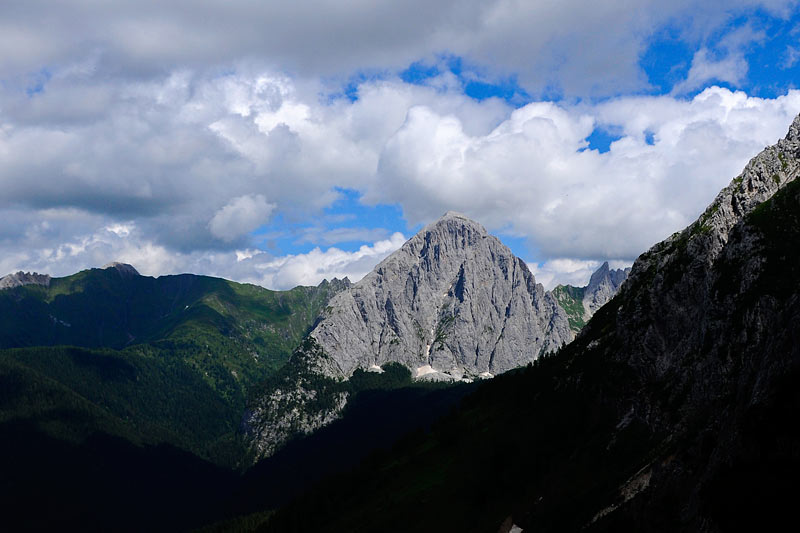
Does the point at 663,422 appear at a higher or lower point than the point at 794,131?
lower

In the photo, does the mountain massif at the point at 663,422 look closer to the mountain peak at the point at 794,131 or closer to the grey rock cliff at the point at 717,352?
the grey rock cliff at the point at 717,352

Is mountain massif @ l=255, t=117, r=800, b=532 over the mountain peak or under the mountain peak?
under

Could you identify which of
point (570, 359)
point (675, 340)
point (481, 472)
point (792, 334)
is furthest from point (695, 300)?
point (792, 334)

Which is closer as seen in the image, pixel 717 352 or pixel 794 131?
pixel 717 352

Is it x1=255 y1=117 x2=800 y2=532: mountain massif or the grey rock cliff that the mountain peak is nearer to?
the grey rock cliff

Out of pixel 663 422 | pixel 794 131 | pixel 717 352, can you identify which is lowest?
pixel 663 422

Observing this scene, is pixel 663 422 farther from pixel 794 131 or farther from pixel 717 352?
pixel 794 131

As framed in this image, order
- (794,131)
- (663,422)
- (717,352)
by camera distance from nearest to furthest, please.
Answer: (663,422) < (717,352) < (794,131)

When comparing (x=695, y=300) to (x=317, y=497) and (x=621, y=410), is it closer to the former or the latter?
(x=621, y=410)

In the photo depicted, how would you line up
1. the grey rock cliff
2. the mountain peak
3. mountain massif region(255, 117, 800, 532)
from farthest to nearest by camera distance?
1. the mountain peak
2. mountain massif region(255, 117, 800, 532)
3. the grey rock cliff

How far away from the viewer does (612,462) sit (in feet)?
275

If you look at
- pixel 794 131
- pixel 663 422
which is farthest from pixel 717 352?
pixel 794 131

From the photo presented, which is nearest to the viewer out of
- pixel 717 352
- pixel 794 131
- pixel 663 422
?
pixel 663 422

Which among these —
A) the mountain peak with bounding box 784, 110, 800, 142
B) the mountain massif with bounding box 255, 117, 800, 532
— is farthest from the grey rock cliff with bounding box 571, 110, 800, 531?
the mountain peak with bounding box 784, 110, 800, 142
